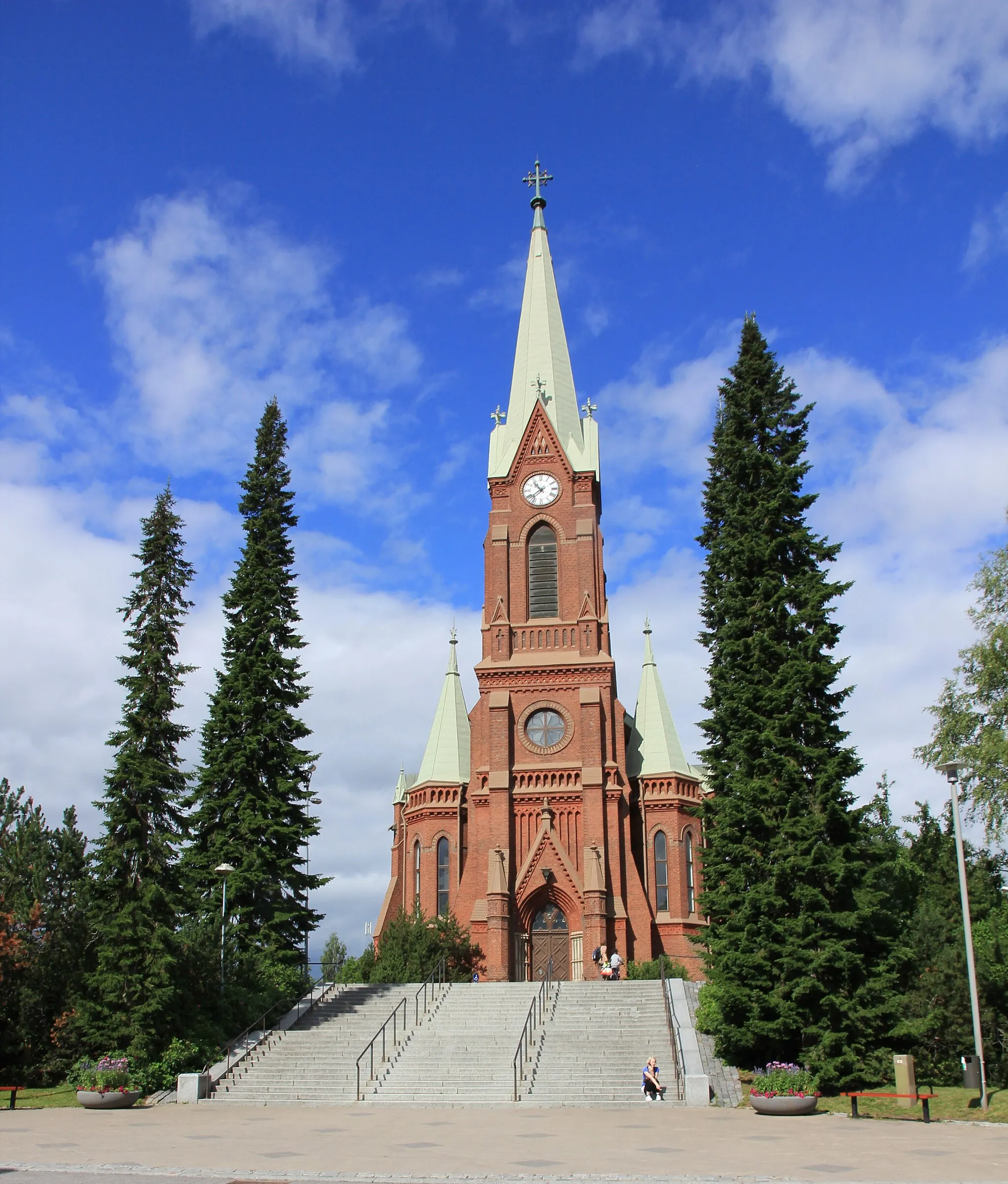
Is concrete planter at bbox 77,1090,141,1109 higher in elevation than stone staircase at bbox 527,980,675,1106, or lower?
lower

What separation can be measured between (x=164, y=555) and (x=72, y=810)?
304 inches

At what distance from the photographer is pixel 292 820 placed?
120 feet

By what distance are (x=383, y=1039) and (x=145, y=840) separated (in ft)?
25.5

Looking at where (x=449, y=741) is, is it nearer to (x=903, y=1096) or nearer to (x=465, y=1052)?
(x=465, y=1052)

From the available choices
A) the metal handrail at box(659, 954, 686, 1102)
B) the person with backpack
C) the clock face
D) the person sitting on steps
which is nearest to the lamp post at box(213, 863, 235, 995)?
the metal handrail at box(659, 954, 686, 1102)

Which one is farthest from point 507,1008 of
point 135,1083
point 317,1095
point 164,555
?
point 164,555

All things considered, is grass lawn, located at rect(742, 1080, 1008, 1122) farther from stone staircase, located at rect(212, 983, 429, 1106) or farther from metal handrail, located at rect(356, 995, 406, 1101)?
stone staircase, located at rect(212, 983, 429, 1106)

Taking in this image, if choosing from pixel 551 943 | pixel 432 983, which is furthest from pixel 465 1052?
pixel 551 943

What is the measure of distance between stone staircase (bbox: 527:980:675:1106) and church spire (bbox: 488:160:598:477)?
27087 millimetres

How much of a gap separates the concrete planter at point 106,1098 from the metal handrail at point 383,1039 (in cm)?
491

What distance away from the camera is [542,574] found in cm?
4938

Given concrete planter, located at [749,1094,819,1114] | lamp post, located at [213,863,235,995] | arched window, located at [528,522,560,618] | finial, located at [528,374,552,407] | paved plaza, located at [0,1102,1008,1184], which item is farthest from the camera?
finial, located at [528,374,552,407]

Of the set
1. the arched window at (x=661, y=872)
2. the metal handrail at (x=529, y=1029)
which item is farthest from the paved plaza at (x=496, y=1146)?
the arched window at (x=661, y=872)

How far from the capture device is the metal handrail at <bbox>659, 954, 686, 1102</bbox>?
22.9 metres
